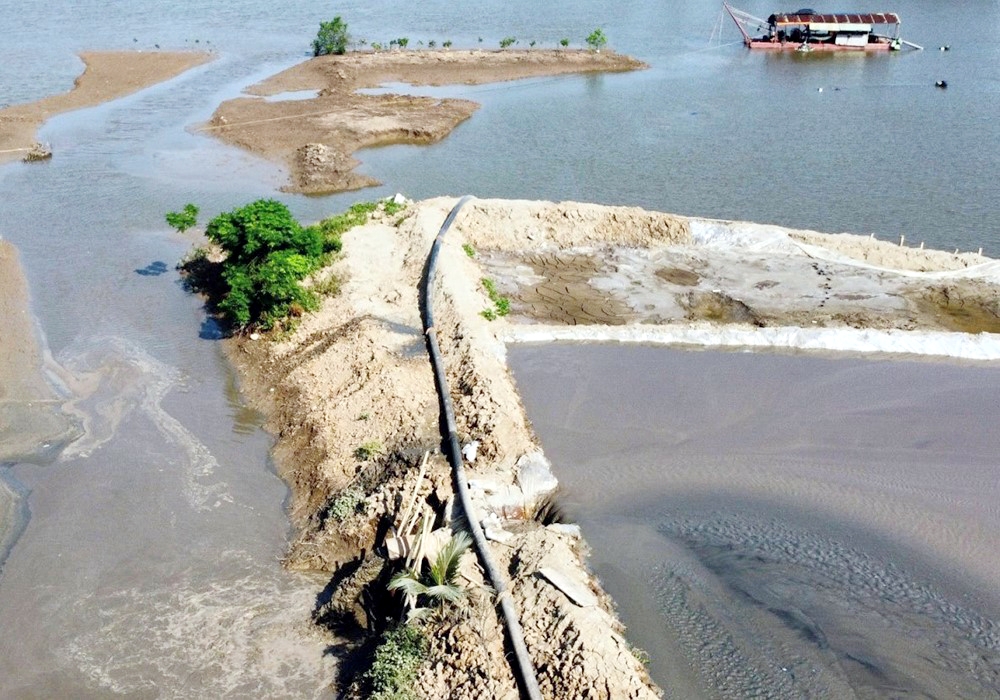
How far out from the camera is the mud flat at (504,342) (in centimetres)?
991

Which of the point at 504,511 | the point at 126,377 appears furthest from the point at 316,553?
the point at 126,377

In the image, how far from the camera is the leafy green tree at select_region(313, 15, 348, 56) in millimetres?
45750

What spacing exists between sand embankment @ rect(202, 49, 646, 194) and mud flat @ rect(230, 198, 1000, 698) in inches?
369

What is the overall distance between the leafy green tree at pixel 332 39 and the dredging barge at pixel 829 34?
2458 cm

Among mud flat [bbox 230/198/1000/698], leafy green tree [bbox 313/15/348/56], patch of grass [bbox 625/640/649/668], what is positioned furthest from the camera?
leafy green tree [bbox 313/15/348/56]

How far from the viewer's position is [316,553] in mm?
11828

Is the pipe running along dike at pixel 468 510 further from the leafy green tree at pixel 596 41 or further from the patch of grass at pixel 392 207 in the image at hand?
the leafy green tree at pixel 596 41

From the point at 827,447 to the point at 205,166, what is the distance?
23.9m

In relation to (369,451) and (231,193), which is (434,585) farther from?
(231,193)

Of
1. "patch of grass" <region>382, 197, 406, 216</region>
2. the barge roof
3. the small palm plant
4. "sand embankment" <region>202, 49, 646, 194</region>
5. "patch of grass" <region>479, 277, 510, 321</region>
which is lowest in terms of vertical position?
the small palm plant

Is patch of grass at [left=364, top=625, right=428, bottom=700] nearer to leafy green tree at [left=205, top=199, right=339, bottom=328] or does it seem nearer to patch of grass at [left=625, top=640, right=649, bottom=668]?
patch of grass at [left=625, top=640, right=649, bottom=668]

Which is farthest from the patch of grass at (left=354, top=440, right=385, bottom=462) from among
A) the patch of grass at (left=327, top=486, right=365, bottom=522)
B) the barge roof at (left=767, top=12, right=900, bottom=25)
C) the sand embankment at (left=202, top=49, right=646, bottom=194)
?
the barge roof at (left=767, top=12, right=900, bottom=25)

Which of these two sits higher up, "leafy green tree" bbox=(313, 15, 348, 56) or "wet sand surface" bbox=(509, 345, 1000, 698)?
"leafy green tree" bbox=(313, 15, 348, 56)

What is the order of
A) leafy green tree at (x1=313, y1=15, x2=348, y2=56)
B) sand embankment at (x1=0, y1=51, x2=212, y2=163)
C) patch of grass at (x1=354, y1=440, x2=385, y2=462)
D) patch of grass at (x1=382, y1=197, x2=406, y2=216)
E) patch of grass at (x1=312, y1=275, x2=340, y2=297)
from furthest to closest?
leafy green tree at (x1=313, y1=15, x2=348, y2=56), sand embankment at (x1=0, y1=51, x2=212, y2=163), patch of grass at (x1=382, y1=197, x2=406, y2=216), patch of grass at (x1=312, y1=275, x2=340, y2=297), patch of grass at (x1=354, y1=440, x2=385, y2=462)
